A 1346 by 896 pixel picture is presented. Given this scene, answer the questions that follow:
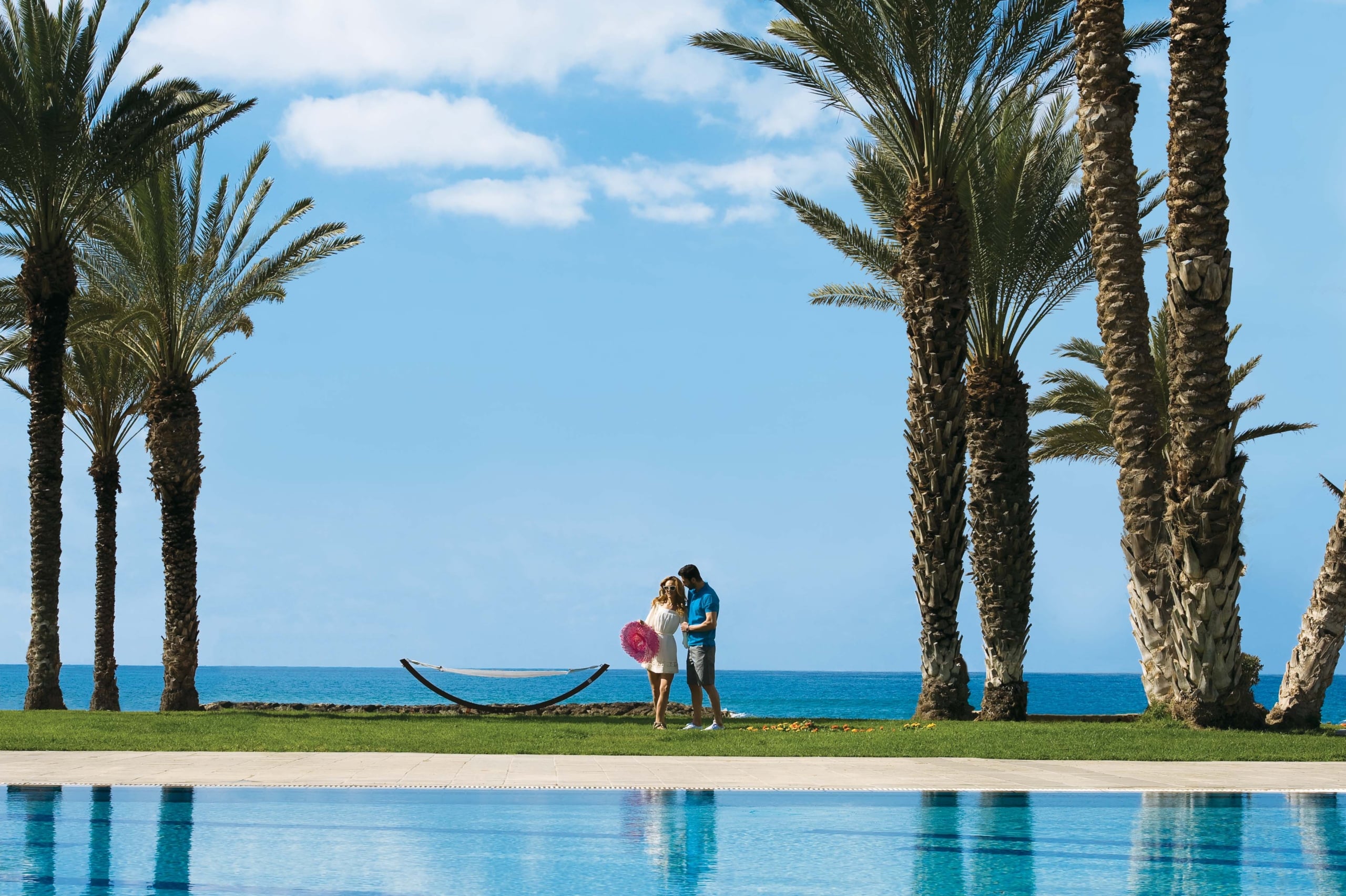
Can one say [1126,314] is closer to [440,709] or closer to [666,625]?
[666,625]

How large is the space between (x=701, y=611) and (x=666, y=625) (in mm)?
408

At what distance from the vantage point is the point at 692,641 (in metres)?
12.6

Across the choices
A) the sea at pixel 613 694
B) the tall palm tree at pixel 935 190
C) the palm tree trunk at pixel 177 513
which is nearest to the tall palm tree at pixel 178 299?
the palm tree trunk at pixel 177 513

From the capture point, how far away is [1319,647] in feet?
48.6

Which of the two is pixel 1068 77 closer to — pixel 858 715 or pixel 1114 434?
pixel 1114 434

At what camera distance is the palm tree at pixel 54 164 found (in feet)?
61.5

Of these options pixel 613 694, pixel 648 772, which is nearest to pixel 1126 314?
pixel 648 772

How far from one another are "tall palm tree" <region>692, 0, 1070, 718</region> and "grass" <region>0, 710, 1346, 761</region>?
5.93 ft

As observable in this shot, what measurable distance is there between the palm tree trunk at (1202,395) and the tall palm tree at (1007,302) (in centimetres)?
350

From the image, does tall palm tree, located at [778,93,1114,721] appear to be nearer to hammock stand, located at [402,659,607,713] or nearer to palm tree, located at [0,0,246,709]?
hammock stand, located at [402,659,607,713]

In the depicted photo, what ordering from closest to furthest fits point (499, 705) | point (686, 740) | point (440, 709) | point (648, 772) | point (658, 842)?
point (658, 842) < point (648, 772) < point (686, 740) < point (499, 705) < point (440, 709)

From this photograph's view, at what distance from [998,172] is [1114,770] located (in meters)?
11.2

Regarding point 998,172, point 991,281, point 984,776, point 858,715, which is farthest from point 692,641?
point 858,715

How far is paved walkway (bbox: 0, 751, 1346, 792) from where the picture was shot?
27.1 feet
